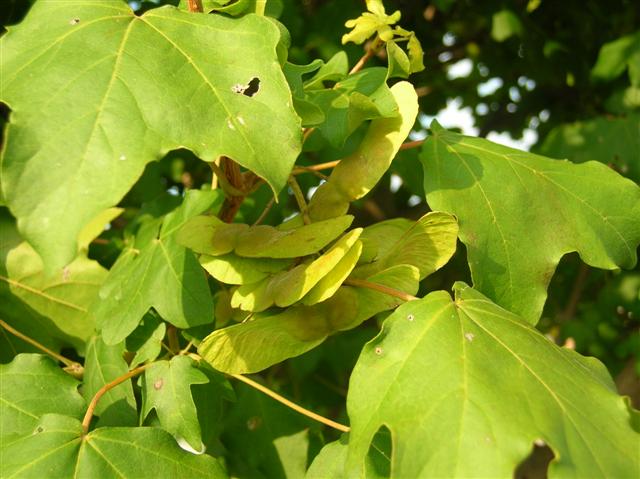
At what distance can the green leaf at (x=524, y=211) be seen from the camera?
5.01 feet

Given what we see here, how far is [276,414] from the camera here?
1987mm

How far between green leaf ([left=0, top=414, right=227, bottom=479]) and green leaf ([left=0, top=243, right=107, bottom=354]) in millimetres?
443

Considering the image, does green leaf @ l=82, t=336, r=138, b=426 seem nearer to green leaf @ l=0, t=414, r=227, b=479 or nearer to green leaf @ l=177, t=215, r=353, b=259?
green leaf @ l=0, t=414, r=227, b=479

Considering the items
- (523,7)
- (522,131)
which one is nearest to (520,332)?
(523,7)

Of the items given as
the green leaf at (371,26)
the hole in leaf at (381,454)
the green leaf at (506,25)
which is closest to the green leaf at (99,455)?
the hole in leaf at (381,454)

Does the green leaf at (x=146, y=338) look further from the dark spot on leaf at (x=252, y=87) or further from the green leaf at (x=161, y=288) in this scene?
the dark spot on leaf at (x=252, y=87)

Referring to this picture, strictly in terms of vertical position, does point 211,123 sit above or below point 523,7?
above

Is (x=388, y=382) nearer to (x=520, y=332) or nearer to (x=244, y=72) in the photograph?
(x=520, y=332)

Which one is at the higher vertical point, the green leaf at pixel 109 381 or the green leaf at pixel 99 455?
the green leaf at pixel 99 455

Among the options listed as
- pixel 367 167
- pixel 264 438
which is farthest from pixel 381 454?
pixel 264 438

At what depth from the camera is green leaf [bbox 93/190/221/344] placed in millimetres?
1544

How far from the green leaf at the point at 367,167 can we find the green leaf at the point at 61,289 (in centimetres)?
57

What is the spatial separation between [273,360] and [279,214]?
92cm

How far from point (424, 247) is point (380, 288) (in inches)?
4.6
